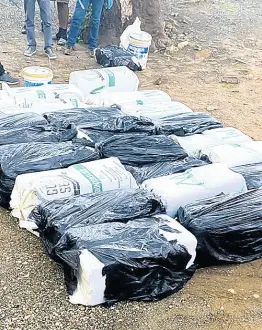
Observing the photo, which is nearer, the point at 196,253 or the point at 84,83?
the point at 196,253

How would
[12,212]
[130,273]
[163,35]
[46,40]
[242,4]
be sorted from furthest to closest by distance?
[242,4], [163,35], [46,40], [12,212], [130,273]

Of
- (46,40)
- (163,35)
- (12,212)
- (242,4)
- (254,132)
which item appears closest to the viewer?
(12,212)

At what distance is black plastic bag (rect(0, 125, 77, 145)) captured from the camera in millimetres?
4262

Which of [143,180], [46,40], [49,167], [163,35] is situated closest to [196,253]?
[143,180]

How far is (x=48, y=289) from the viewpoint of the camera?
125 inches

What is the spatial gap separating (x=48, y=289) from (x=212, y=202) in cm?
114

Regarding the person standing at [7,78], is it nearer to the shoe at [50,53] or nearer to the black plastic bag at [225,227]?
the shoe at [50,53]

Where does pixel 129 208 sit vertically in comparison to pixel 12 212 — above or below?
above

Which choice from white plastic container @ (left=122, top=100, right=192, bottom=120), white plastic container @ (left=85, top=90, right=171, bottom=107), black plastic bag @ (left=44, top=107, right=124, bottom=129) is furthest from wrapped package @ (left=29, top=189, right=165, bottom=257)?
white plastic container @ (left=85, top=90, right=171, bottom=107)

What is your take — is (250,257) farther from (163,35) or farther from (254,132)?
(163,35)

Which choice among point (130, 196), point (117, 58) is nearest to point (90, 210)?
point (130, 196)

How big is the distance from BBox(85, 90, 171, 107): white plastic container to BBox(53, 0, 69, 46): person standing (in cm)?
288

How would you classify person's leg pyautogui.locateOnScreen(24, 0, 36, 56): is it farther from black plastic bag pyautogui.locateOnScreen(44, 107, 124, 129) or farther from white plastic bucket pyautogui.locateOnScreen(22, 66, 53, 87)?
black plastic bag pyautogui.locateOnScreen(44, 107, 124, 129)

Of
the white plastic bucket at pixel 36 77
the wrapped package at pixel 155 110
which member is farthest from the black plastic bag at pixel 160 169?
the white plastic bucket at pixel 36 77
